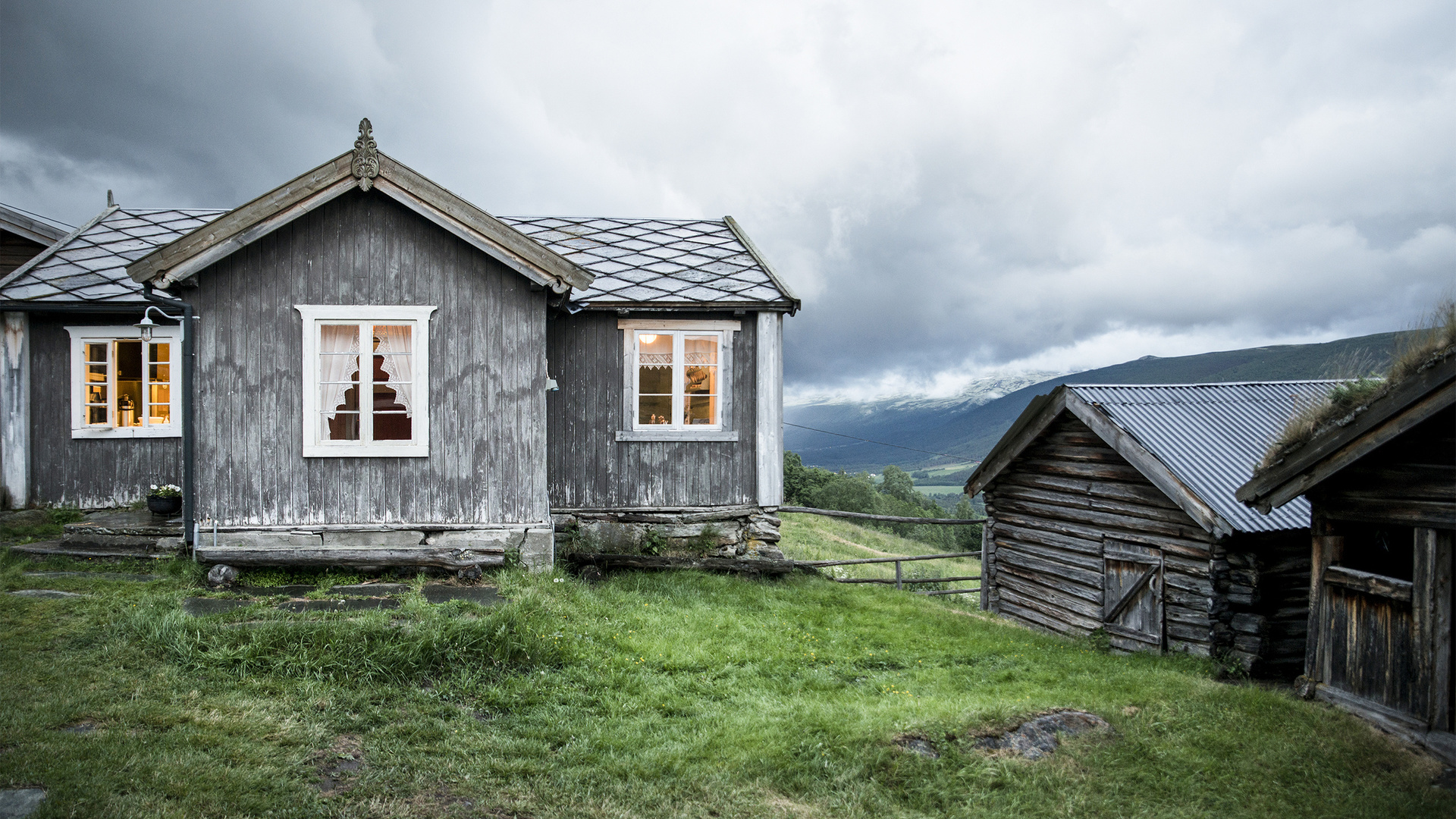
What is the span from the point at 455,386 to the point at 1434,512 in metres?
10.1

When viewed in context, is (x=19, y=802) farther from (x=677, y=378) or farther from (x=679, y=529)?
(x=677, y=378)

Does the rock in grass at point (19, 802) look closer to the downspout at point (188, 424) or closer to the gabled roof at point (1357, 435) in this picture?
the downspout at point (188, 424)

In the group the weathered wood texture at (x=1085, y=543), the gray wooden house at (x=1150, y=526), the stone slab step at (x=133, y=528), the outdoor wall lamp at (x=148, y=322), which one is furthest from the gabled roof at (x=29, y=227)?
the weathered wood texture at (x=1085, y=543)

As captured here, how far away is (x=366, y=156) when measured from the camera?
966 cm

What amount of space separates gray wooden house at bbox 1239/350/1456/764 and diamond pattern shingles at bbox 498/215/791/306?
740 cm

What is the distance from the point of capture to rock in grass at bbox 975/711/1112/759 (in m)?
5.85

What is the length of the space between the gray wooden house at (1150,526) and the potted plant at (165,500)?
492 inches

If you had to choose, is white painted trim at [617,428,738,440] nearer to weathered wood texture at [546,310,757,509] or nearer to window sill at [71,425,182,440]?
weathered wood texture at [546,310,757,509]

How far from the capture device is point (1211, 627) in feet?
31.3

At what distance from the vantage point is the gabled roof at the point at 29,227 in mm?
14008

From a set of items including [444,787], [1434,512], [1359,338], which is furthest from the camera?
[1359,338]

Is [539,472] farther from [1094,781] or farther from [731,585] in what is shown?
[1094,781]

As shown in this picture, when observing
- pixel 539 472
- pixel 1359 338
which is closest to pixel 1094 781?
pixel 539 472

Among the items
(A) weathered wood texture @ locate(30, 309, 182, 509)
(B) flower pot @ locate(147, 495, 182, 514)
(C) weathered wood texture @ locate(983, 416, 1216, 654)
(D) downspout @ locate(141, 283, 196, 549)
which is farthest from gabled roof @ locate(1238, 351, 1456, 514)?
(A) weathered wood texture @ locate(30, 309, 182, 509)
